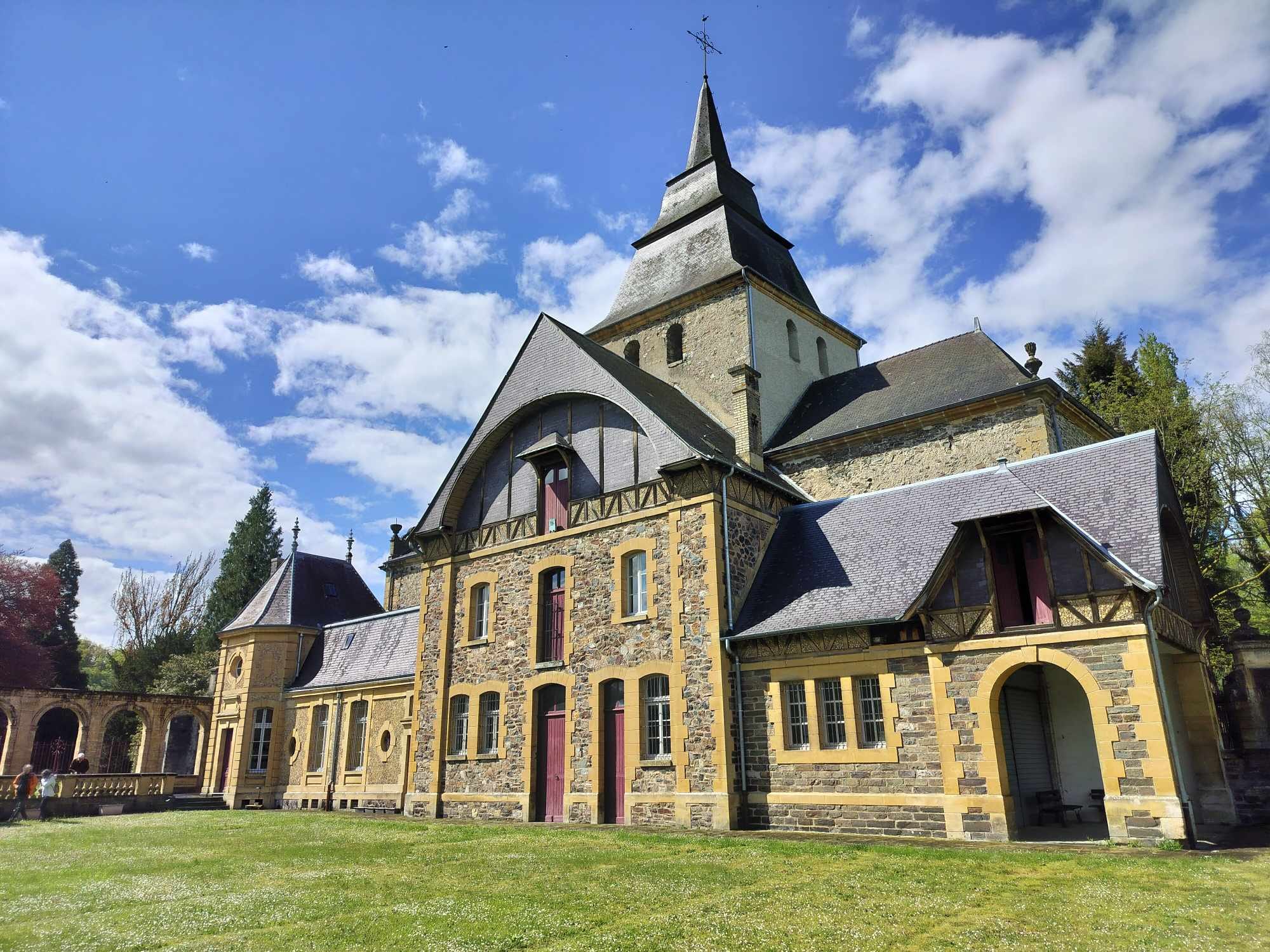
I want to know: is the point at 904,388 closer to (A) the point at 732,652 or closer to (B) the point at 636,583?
(B) the point at 636,583

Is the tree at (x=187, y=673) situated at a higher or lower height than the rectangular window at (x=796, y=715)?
higher

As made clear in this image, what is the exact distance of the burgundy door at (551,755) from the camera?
18.6 metres

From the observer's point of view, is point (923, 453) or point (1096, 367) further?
point (1096, 367)

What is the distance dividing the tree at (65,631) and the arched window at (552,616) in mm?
36827

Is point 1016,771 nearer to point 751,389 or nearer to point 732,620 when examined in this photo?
point 732,620

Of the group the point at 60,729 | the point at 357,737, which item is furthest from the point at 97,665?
the point at 357,737

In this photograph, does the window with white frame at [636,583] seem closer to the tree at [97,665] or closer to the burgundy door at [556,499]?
the burgundy door at [556,499]

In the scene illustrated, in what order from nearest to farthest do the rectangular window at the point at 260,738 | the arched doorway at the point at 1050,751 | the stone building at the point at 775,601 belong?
the stone building at the point at 775,601 → the arched doorway at the point at 1050,751 → the rectangular window at the point at 260,738

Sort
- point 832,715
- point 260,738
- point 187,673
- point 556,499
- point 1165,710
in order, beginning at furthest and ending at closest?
1. point 187,673
2. point 260,738
3. point 556,499
4. point 832,715
5. point 1165,710

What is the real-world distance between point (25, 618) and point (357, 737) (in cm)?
2585

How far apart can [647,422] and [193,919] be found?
42.2 feet

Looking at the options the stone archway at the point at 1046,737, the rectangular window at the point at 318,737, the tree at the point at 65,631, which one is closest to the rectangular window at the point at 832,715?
the stone archway at the point at 1046,737

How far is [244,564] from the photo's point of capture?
163ft

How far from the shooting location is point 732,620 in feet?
55.1
